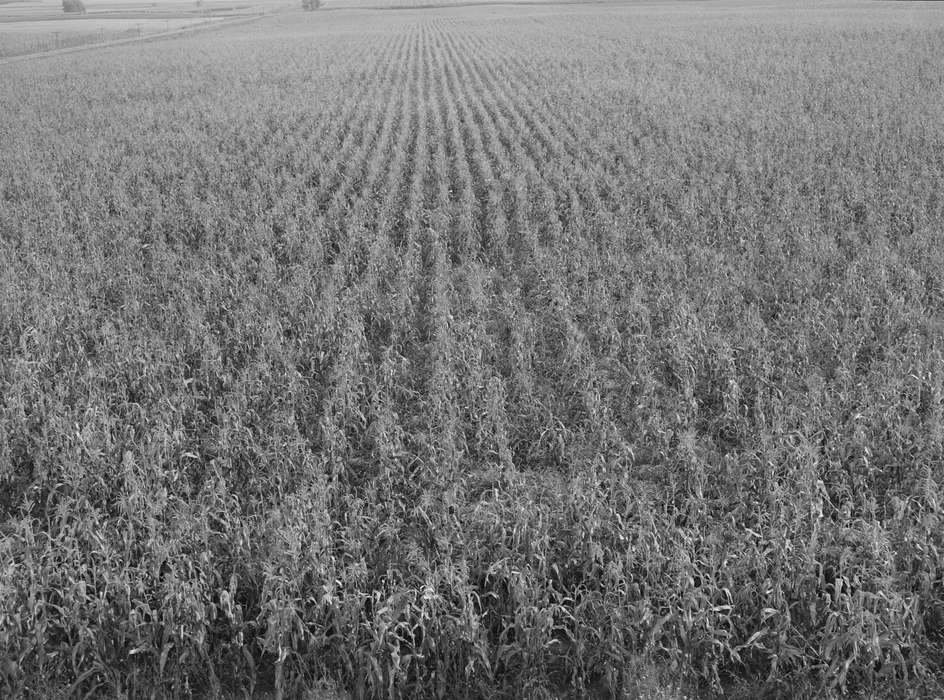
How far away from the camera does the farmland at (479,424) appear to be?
14.0 feet

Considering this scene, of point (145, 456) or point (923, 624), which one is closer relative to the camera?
point (923, 624)

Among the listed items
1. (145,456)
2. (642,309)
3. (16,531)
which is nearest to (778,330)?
(642,309)

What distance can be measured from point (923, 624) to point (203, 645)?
3.81 m

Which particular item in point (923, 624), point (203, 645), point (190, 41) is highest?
point (190, 41)

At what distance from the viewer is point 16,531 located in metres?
5.20

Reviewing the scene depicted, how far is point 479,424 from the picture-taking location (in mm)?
6230

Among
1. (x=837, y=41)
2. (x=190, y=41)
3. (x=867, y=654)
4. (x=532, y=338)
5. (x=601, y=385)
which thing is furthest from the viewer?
(x=190, y=41)

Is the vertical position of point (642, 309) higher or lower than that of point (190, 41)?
lower

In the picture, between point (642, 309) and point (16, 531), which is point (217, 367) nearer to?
point (16, 531)

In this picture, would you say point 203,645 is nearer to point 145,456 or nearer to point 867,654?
point 145,456

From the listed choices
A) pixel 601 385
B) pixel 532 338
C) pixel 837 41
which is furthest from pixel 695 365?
pixel 837 41

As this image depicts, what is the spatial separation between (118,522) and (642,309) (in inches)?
202

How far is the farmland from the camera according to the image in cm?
427

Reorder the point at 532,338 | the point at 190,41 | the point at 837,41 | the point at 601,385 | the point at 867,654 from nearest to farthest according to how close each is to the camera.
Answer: the point at 867,654
the point at 601,385
the point at 532,338
the point at 837,41
the point at 190,41
